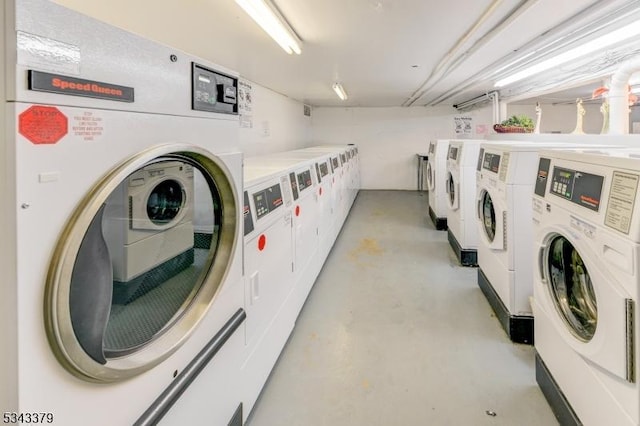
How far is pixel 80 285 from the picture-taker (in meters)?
0.73

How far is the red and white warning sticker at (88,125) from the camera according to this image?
0.69 meters

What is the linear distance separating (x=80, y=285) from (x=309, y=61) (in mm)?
3492

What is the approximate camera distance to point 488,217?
2.89 meters

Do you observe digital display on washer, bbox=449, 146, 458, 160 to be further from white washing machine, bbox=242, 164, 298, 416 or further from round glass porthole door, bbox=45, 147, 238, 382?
round glass porthole door, bbox=45, 147, 238, 382

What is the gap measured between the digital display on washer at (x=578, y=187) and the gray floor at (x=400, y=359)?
3.50 ft

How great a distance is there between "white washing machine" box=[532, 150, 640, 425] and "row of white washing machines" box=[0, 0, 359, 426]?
4.25 ft

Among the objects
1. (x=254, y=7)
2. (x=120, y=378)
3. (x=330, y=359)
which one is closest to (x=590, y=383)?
(x=330, y=359)

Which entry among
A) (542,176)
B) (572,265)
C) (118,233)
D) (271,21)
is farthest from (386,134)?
(118,233)

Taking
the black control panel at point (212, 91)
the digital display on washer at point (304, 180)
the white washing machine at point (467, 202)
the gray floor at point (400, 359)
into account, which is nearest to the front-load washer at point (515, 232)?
the gray floor at point (400, 359)

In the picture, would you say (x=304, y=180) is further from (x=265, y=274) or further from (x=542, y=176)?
(x=542, y=176)

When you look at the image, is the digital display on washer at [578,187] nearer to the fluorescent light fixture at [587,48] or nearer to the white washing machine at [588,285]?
the white washing machine at [588,285]

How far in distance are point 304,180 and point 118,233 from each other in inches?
77.9

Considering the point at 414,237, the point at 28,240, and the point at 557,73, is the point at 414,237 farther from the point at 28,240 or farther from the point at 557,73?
the point at 28,240

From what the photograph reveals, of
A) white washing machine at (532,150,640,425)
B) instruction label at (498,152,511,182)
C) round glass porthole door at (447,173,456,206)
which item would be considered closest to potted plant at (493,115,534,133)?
round glass porthole door at (447,173,456,206)
